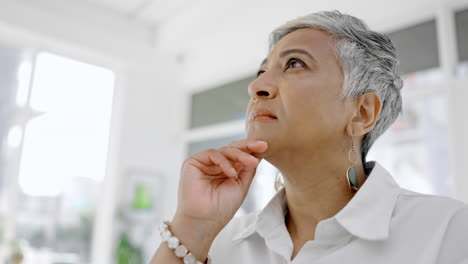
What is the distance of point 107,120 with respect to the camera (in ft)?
16.8

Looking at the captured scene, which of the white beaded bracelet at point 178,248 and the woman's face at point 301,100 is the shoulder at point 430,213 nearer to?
the woman's face at point 301,100

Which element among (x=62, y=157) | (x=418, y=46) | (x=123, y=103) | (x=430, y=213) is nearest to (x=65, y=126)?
(x=62, y=157)

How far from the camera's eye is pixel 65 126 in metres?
4.74

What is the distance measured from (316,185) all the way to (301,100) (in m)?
0.25

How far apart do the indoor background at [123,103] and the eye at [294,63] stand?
2.49m

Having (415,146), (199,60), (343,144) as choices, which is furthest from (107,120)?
(343,144)

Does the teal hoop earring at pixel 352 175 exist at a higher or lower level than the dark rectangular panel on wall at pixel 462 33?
lower

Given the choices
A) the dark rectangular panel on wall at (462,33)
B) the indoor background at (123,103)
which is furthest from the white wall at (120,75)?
the dark rectangular panel on wall at (462,33)

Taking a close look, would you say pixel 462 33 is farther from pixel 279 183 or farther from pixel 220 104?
pixel 220 104

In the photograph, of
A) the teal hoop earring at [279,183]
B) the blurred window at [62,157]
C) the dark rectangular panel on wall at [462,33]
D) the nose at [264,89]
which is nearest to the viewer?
the nose at [264,89]

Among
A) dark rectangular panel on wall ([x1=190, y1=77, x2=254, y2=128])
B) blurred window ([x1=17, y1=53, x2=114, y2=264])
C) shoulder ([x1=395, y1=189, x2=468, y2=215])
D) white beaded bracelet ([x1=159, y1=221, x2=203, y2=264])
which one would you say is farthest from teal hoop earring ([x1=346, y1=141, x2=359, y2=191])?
blurred window ([x1=17, y1=53, x2=114, y2=264])

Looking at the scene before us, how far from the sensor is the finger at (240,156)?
1.04 m

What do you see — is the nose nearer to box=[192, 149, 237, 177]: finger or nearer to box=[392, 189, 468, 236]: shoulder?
box=[192, 149, 237, 177]: finger

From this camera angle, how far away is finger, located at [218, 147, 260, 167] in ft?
3.40
